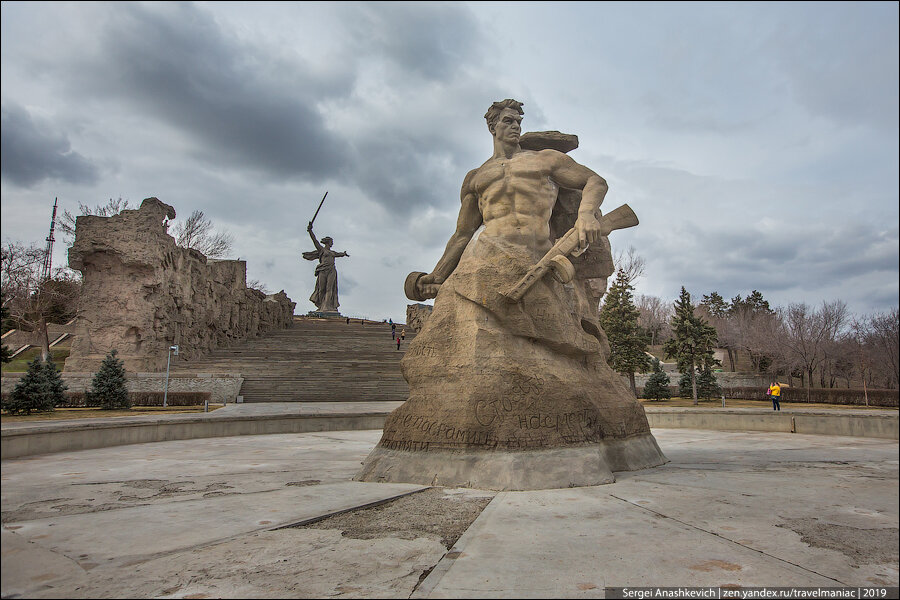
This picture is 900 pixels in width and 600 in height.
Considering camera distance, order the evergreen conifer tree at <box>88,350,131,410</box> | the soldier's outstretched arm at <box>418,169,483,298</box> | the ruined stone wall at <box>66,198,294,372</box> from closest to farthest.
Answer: the soldier's outstretched arm at <box>418,169,483,298</box>, the evergreen conifer tree at <box>88,350,131,410</box>, the ruined stone wall at <box>66,198,294,372</box>

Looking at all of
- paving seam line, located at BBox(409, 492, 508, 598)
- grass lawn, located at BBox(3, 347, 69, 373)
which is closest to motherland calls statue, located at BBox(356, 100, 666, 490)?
paving seam line, located at BBox(409, 492, 508, 598)

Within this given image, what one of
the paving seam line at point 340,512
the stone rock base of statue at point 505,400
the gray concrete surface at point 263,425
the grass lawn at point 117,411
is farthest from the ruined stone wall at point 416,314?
the paving seam line at point 340,512

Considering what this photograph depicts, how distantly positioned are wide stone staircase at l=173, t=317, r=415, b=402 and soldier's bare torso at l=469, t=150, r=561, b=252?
1556 cm

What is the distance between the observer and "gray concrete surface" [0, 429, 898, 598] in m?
2.50

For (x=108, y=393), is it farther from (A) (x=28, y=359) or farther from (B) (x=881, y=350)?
(B) (x=881, y=350)

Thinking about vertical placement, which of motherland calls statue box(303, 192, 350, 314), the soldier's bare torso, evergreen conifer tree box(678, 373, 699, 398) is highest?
motherland calls statue box(303, 192, 350, 314)

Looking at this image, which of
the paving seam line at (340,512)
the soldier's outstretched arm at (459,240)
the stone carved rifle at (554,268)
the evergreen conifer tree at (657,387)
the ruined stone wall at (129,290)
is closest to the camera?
the paving seam line at (340,512)

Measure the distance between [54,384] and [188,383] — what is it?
5.83 m

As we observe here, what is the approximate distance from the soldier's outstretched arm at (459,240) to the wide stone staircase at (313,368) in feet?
47.2

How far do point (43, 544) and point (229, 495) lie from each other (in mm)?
1825

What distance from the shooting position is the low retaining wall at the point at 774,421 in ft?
34.7

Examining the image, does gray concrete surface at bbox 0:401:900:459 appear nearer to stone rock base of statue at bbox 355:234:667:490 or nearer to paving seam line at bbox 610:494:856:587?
stone rock base of statue at bbox 355:234:667:490

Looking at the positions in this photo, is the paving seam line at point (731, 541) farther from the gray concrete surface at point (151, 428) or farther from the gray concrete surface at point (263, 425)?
the gray concrete surface at point (151, 428)

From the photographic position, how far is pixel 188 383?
20812mm
